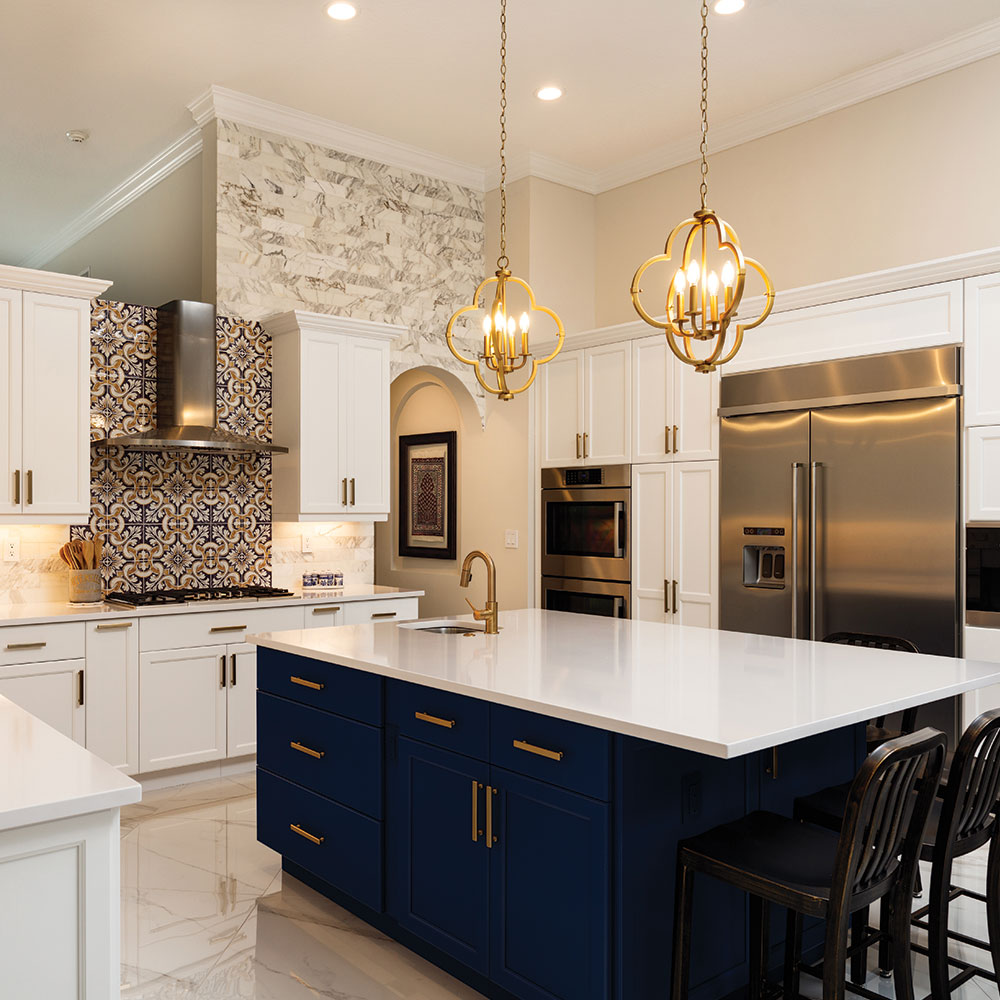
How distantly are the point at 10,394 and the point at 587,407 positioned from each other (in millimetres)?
3095

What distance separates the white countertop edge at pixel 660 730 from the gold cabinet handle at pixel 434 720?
0.38 ft

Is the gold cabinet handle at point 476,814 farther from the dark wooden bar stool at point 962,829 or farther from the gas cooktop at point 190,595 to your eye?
the gas cooktop at point 190,595

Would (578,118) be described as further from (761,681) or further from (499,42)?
(761,681)

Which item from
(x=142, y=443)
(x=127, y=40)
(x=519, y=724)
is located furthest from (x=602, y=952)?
(x=127, y=40)

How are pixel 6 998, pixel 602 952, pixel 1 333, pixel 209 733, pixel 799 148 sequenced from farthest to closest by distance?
pixel 799 148 → pixel 209 733 → pixel 1 333 → pixel 602 952 → pixel 6 998

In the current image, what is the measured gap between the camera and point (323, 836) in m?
3.10

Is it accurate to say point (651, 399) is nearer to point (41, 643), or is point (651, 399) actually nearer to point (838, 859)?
point (41, 643)

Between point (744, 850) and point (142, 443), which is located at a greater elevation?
point (142, 443)

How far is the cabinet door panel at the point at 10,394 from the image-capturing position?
14.0 ft

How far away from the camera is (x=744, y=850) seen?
2.14 m

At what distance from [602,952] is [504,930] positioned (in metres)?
A: 0.36

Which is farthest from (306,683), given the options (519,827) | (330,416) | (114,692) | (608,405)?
(608,405)

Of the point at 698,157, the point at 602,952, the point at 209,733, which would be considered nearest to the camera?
the point at 602,952

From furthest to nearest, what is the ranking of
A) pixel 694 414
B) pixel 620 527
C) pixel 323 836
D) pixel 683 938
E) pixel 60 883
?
pixel 620 527
pixel 694 414
pixel 323 836
pixel 683 938
pixel 60 883
